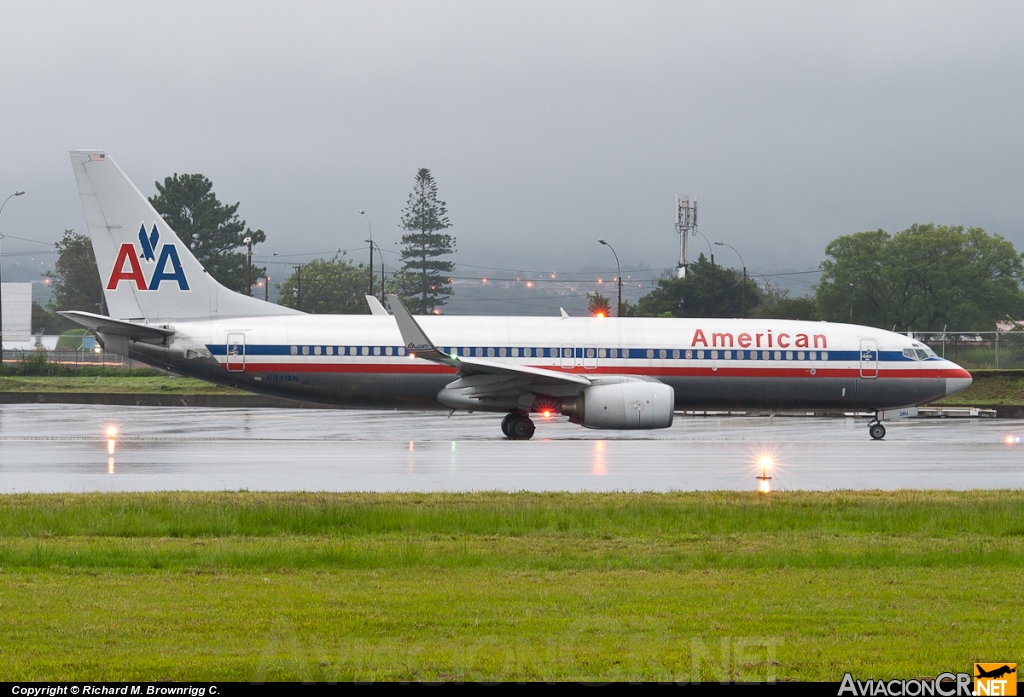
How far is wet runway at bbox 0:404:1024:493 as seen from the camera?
18.2 m

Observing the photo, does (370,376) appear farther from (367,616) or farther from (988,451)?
(367,616)

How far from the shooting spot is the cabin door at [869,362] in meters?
29.2

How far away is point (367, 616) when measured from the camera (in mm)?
8375

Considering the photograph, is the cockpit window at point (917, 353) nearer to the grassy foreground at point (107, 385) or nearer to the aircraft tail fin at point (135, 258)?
the aircraft tail fin at point (135, 258)

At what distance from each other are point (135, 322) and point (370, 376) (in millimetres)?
6298

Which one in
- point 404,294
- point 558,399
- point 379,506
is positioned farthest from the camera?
Answer: point 404,294

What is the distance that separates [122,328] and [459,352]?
834cm

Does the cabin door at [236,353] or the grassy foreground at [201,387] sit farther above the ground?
the cabin door at [236,353]

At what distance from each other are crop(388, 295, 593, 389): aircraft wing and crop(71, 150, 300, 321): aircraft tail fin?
5.14m

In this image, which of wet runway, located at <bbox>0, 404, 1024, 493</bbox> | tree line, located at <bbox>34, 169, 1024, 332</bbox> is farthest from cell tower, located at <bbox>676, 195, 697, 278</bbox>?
wet runway, located at <bbox>0, 404, 1024, 493</bbox>

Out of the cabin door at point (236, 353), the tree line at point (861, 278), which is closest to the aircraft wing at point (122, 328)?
the cabin door at point (236, 353)

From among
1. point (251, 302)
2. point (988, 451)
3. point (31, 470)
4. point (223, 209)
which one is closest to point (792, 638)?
point (31, 470)

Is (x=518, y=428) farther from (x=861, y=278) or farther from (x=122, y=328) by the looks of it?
(x=861, y=278)

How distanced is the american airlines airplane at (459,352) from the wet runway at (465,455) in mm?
1161
